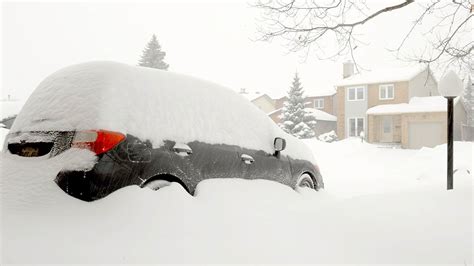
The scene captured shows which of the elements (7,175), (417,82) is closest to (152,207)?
(7,175)

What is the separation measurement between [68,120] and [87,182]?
0.60 m

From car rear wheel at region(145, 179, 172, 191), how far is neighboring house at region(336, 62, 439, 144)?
96.4 ft

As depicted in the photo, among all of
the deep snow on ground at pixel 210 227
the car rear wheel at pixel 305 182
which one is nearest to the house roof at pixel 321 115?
the car rear wheel at pixel 305 182

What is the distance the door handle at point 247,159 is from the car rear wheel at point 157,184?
46.4 inches

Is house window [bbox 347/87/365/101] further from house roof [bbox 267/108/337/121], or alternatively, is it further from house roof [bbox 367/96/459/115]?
house roof [bbox 267/108/337/121]

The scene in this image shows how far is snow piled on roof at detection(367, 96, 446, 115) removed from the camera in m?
27.9

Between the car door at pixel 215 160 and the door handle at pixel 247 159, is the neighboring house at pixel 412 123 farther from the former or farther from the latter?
the car door at pixel 215 160

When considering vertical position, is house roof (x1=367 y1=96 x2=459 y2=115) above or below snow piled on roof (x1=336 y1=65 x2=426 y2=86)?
below

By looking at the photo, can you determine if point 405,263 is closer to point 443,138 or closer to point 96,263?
point 96,263

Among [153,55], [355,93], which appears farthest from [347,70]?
[153,55]

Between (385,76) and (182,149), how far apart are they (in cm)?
3197

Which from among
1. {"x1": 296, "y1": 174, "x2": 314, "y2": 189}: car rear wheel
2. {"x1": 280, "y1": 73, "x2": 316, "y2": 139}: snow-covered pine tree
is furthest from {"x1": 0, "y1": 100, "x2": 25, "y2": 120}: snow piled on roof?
{"x1": 280, "y1": 73, "x2": 316, "y2": 139}: snow-covered pine tree

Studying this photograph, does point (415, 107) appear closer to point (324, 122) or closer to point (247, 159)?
point (324, 122)

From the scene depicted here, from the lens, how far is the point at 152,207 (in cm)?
319
